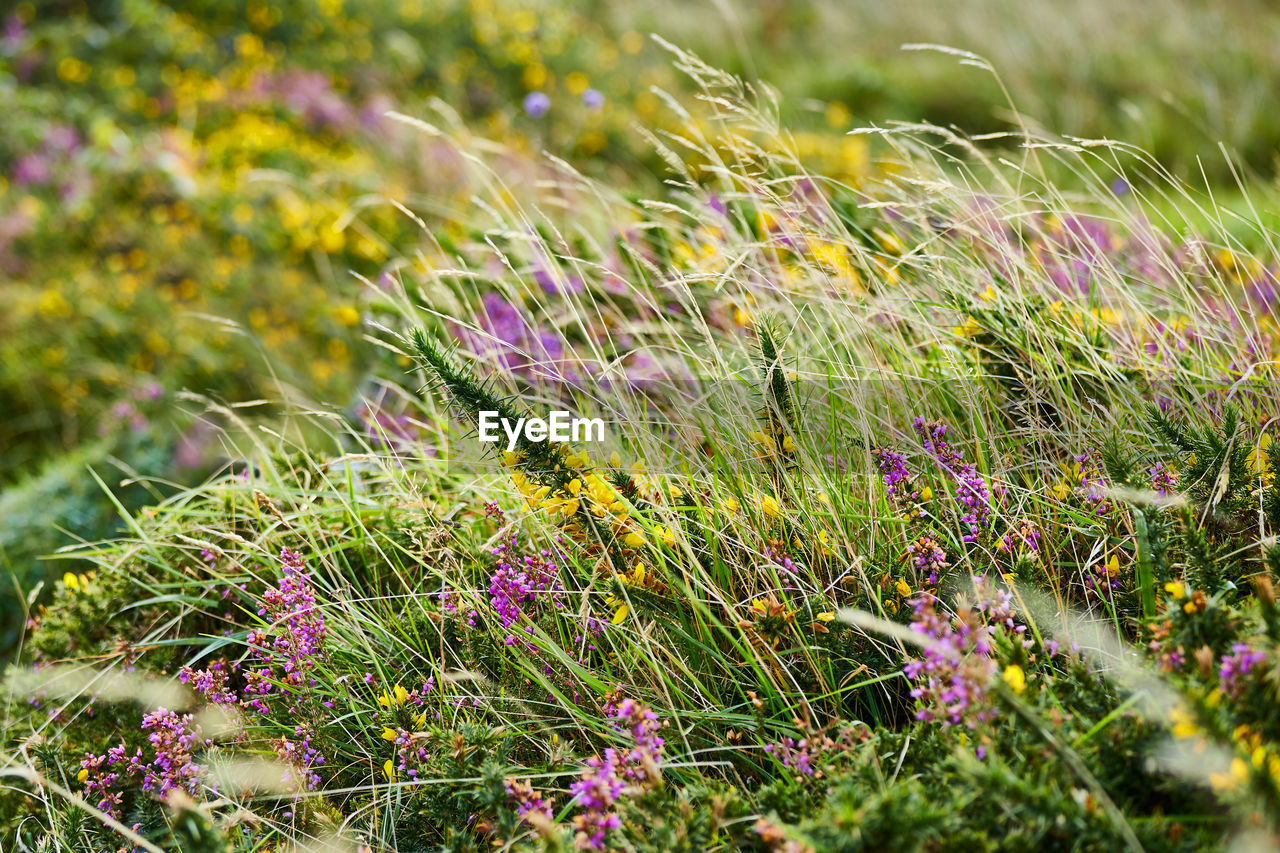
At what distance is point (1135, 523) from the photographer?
1.65m

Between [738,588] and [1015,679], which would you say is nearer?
[1015,679]

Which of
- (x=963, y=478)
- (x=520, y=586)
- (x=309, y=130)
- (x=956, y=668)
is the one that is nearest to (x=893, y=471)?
(x=963, y=478)

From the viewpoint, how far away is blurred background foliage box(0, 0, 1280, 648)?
13.3 ft

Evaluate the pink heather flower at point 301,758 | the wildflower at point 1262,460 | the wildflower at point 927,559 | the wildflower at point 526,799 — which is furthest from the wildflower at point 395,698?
the wildflower at point 1262,460

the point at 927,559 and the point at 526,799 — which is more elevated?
the point at 927,559

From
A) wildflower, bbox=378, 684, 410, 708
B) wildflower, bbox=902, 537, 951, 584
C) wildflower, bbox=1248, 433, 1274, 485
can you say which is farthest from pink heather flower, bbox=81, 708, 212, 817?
wildflower, bbox=1248, 433, 1274, 485

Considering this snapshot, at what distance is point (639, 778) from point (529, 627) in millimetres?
500

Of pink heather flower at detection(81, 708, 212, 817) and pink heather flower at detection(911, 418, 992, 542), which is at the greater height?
pink heather flower at detection(911, 418, 992, 542)

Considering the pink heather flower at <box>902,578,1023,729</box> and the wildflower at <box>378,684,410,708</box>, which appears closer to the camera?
the pink heather flower at <box>902,578,1023,729</box>

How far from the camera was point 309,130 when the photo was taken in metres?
6.09

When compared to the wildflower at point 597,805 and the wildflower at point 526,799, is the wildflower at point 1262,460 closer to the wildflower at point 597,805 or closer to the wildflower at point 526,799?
the wildflower at point 597,805

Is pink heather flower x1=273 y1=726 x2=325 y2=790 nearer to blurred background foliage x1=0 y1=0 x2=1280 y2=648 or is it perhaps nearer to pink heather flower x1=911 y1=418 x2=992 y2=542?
pink heather flower x1=911 y1=418 x2=992 y2=542

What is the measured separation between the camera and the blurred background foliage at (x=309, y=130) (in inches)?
160

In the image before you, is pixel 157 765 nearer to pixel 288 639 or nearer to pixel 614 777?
pixel 288 639
